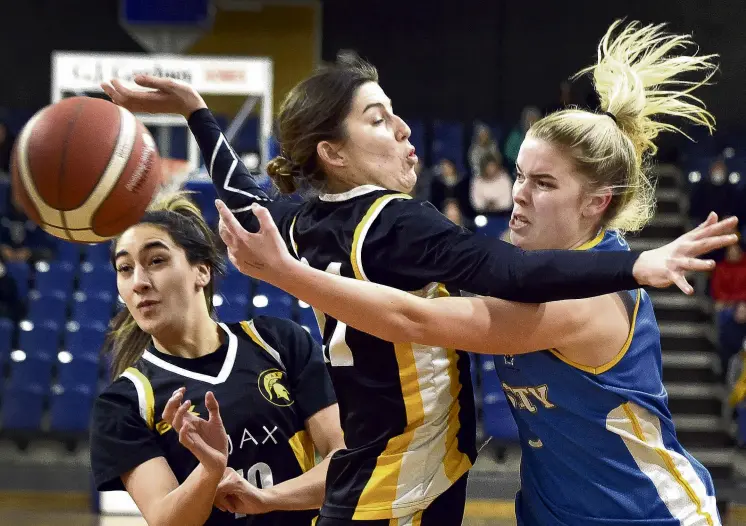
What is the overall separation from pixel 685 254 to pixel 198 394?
1273 millimetres

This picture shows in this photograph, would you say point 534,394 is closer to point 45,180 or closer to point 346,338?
point 346,338

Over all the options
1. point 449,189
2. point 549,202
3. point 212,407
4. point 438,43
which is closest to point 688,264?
point 549,202

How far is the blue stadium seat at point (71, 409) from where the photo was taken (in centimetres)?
789

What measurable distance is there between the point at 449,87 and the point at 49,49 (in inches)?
212

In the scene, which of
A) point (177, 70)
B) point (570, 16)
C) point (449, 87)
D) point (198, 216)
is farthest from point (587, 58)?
point (198, 216)

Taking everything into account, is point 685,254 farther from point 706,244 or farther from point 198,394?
point 198,394

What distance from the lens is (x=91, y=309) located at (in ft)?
27.8

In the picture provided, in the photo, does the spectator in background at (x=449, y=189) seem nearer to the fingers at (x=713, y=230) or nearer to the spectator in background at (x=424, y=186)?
the spectator in background at (x=424, y=186)

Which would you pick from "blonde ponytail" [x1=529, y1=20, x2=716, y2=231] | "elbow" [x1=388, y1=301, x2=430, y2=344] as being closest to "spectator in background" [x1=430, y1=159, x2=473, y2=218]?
"blonde ponytail" [x1=529, y1=20, x2=716, y2=231]

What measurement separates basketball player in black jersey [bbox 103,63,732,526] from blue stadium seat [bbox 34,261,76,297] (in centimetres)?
693

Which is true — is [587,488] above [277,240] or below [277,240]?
below

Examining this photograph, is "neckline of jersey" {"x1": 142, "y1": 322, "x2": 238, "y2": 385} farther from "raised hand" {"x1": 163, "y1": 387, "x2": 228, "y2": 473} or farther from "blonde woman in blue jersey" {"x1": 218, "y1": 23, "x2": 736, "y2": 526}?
"blonde woman in blue jersey" {"x1": 218, "y1": 23, "x2": 736, "y2": 526}

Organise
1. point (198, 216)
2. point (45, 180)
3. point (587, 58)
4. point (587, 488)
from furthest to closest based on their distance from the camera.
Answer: point (587, 58), point (198, 216), point (45, 180), point (587, 488)

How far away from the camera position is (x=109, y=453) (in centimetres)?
239
